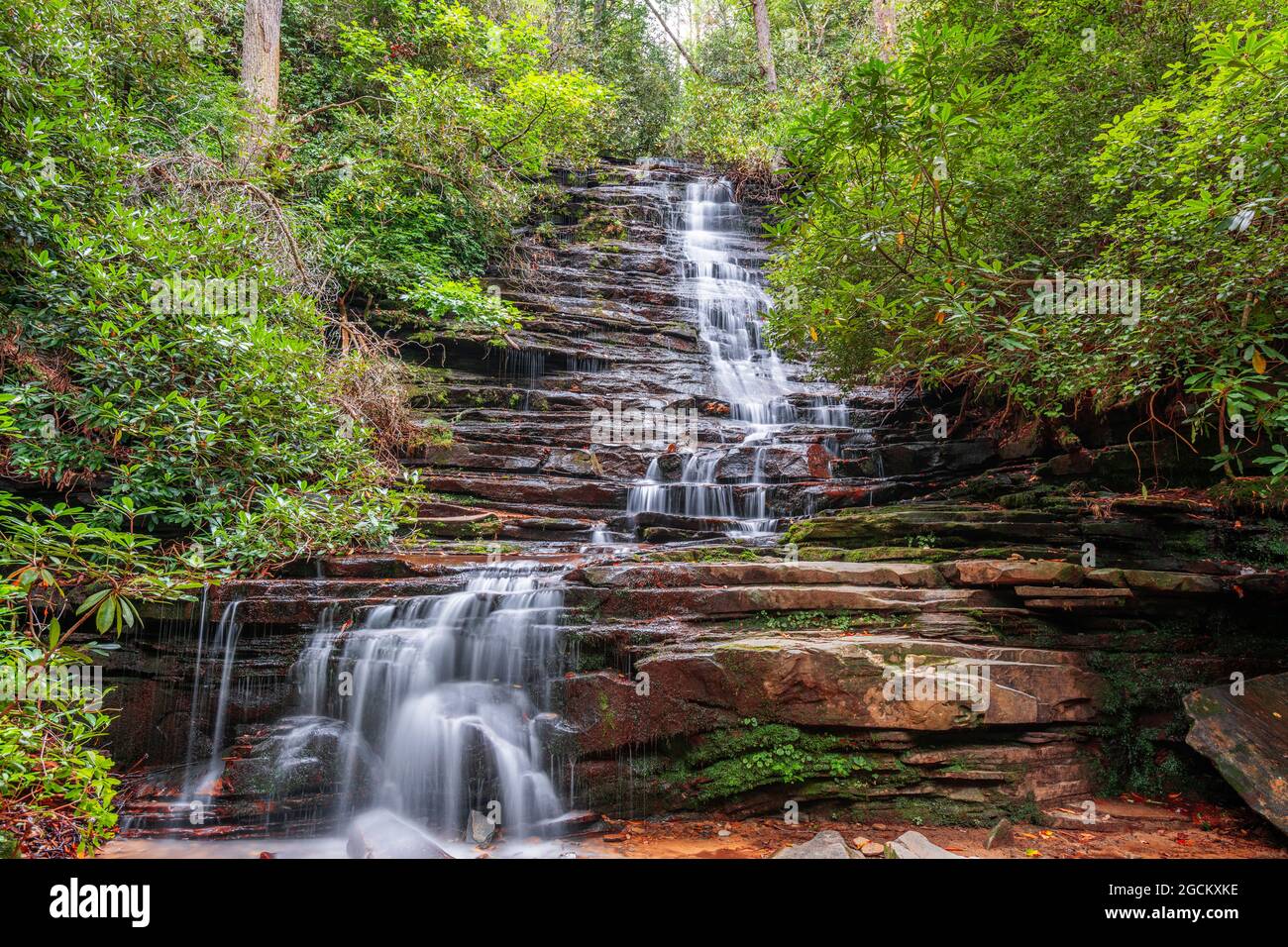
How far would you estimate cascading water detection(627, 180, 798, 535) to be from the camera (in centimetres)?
867

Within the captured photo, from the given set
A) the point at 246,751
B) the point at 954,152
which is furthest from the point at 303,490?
the point at 954,152

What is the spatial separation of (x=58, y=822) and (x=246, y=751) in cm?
172

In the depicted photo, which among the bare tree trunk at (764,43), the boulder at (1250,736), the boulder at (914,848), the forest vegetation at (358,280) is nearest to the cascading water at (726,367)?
the forest vegetation at (358,280)

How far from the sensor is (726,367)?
41.6 feet

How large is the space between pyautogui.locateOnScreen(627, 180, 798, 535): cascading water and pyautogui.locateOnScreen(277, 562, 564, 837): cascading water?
3.02m

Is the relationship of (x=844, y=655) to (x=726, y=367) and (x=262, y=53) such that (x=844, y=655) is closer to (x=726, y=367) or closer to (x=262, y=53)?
(x=726, y=367)

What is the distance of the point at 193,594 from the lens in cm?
549

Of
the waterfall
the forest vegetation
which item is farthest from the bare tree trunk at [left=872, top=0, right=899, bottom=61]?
the waterfall

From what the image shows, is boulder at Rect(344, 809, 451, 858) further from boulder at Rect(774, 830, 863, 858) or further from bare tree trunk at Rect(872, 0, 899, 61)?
bare tree trunk at Rect(872, 0, 899, 61)

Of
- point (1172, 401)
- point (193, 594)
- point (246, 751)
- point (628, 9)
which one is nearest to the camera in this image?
point (246, 751)

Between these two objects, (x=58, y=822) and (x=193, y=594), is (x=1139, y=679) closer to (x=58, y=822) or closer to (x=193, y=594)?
(x=58, y=822)

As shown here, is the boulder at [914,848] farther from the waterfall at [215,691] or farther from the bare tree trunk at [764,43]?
the bare tree trunk at [764,43]

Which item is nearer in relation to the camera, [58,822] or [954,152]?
[58,822]
